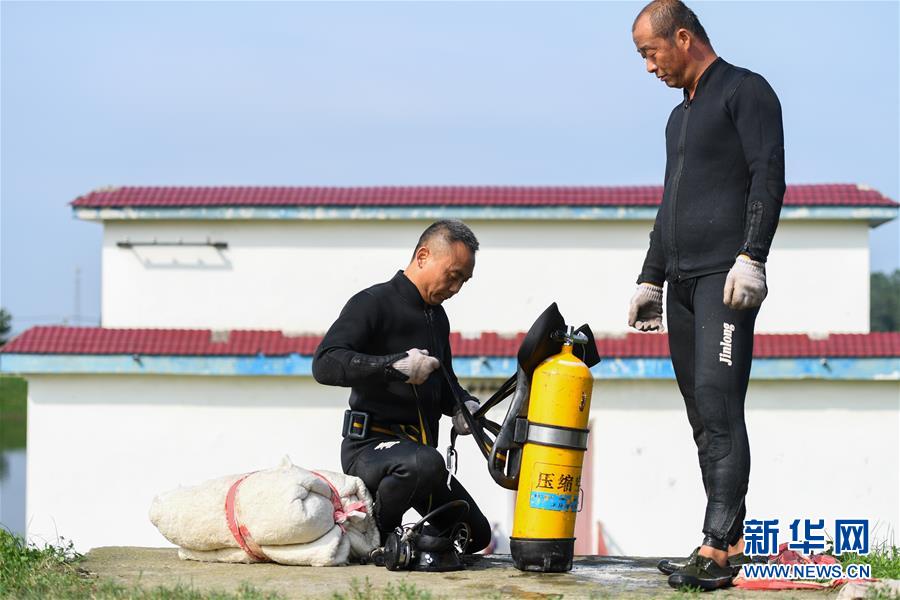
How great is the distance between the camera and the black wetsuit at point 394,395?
5184mm

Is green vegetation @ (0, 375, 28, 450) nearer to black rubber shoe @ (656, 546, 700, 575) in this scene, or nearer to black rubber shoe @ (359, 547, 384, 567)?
black rubber shoe @ (359, 547, 384, 567)

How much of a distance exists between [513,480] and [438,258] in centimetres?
101

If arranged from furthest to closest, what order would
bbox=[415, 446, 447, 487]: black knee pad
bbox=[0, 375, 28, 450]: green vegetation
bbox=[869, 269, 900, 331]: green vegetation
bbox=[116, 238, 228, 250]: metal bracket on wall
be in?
bbox=[869, 269, 900, 331]: green vegetation
bbox=[0, 375, 28, 450]: green vegetation
bbox=[116, 238, 228, 250]: metal bracket on wall
bbox=[415, 446, 447, 487]: black knee pad

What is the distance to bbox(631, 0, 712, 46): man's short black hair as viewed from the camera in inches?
191

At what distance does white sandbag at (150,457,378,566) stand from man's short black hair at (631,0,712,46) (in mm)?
2246

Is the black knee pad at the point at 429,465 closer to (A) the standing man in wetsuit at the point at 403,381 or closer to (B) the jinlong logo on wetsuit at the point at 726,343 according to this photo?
(A) the standing man in wetsuit at the point at 403,381

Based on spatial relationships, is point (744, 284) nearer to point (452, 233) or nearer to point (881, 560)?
point (452, 233)

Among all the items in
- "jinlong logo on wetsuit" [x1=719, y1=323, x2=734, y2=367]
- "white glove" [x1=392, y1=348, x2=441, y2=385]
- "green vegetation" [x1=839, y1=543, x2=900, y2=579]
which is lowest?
"green vegetation" [x1=839, y1=543, x2=900, y2=579]

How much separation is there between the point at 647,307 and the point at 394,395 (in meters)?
1.16

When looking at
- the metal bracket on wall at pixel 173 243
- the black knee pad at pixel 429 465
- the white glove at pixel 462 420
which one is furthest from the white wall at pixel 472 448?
the black knee pad at pixel 429 465

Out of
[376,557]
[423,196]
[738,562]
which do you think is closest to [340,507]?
[376,557]

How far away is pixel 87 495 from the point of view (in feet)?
44.9

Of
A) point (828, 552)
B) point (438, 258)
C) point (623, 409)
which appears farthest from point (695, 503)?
point (438, 258)

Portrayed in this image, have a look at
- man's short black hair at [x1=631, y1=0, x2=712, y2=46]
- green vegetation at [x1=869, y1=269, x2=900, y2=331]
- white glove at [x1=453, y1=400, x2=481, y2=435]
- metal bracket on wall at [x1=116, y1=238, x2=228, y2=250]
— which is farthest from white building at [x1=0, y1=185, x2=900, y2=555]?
green vegetation at [x1=869, y1=269, x2=900, y2=331]
